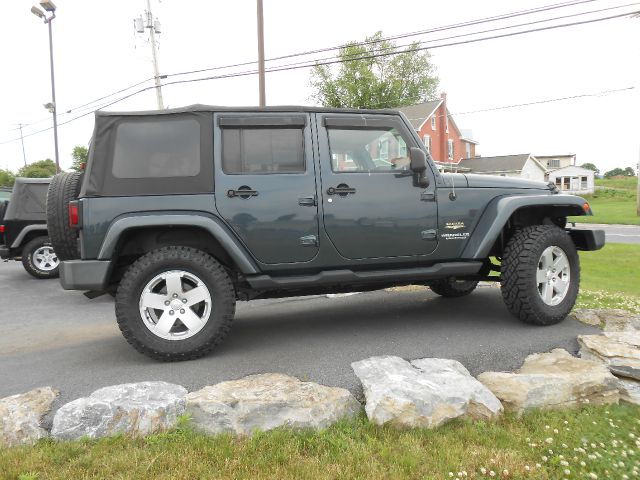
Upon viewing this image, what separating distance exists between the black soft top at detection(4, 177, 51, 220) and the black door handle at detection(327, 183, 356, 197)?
7.18 m

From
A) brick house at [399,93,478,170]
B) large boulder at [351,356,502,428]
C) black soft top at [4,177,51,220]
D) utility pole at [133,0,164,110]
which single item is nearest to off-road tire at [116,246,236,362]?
large boulder at [351,356,502,428]

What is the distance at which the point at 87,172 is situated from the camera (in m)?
3.41

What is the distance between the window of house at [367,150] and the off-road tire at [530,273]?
122 cm

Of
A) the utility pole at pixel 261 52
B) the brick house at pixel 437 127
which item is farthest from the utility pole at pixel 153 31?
the brick house at pixel 437 127

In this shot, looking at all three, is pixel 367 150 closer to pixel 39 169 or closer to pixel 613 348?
pixel 613 348

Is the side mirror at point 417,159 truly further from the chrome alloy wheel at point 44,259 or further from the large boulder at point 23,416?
the chrome alloy wheel at point 44,259

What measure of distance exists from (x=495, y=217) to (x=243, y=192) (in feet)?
6.99

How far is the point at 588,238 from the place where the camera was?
4.41 m

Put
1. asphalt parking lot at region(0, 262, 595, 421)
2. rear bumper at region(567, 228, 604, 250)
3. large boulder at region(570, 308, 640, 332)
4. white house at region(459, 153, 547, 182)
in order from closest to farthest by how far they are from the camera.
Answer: asphalt parking lot at region(0, 262, 595, 421) < large boulder at region(570, 308, 640, 332) < rear bumper at region(567, 228, 604, 250) < white house at region(459, 153, 547, 182)

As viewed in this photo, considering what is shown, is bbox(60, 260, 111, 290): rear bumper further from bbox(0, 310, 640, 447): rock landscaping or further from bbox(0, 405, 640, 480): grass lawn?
bbox(0, 405, 640, 480): grass lawn

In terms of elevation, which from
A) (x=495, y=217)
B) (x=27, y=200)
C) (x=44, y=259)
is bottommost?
(x=44, y=259)

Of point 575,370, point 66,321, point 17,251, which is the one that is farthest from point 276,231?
point 17,251

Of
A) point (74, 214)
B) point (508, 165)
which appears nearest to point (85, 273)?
point (74, 214)

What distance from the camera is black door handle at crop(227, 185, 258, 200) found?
3.53 metres
